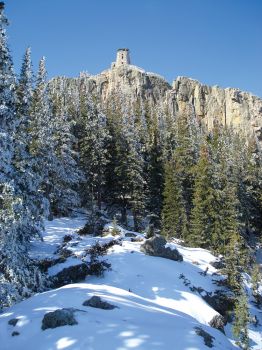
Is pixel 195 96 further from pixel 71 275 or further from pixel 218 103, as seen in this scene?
pixel 71 275

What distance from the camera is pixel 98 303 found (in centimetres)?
1316

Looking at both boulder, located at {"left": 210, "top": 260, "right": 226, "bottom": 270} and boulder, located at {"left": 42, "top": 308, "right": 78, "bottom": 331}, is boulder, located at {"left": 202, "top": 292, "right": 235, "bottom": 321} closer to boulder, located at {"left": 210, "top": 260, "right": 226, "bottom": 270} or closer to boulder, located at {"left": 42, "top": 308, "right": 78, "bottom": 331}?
boulder, located at {"left": 210, "top": 260, "right": 226, "bottom": 270}

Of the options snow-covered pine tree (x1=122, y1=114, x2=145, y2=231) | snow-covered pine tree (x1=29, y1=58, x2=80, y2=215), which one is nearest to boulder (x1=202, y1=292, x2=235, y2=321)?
snow-covered pine tree (x1=29, y1=58, x2=80, y2=215)

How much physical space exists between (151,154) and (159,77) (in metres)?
124

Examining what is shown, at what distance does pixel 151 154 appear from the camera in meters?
59.0

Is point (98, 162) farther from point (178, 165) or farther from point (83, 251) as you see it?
point (83, 251)

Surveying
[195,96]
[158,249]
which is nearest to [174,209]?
[158,249]

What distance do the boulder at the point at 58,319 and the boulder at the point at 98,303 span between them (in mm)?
1584

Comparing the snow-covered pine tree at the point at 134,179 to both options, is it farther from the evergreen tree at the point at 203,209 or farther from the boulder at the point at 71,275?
the boulder at the point at 71,275

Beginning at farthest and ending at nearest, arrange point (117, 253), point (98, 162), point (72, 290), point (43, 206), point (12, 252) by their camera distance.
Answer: point (98, 162) < point (117, 253) < point (43, 206) < point (12, 252) < point (72, 290)

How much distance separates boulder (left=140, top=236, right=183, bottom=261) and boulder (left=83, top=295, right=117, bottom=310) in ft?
50.0

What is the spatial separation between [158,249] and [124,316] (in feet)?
55.6

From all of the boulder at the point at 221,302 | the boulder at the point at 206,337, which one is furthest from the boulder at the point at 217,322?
the boulder at the point at 206,337

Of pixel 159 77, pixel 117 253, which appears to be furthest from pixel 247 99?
pixel 117 253
